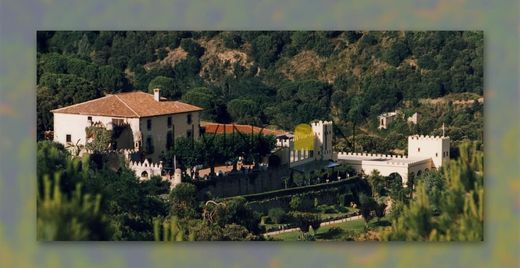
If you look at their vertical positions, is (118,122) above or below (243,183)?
above

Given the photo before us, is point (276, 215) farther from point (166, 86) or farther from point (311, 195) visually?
point (166, 86)

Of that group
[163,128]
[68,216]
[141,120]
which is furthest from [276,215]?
[68,216]

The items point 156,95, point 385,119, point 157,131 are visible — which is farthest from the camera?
point 385,119

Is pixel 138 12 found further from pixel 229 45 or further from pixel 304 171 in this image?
pixel 304 171

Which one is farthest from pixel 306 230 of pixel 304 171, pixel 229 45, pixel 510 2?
pixel 510 2

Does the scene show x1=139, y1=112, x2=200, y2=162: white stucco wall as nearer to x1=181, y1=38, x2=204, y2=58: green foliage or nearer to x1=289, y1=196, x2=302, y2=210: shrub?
x1=181, y1=38, x2=204, y2=58: green foliage

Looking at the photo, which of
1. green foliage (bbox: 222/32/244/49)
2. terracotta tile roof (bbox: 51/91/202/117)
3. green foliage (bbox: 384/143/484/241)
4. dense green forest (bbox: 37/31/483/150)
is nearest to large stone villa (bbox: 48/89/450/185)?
terracotta tile roof (bbox: 51/91/202/117)
